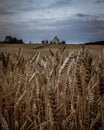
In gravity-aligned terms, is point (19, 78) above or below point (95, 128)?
above

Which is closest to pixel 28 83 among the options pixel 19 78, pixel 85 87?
pixel 19 78

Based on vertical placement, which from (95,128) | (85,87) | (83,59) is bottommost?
(95,128)

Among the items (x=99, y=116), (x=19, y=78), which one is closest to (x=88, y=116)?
(x=99, y=116)

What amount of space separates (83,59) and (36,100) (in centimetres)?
25

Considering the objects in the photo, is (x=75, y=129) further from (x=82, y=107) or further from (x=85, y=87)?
(x=85, y=87)

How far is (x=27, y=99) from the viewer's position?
1.21 meters

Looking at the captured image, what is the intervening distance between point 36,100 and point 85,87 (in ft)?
0.64

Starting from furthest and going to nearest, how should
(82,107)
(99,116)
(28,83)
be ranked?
(28,83) < (82,107) < (99,116)

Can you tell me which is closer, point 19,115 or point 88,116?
point 88,116

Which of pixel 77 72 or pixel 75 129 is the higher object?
pixel 77 72

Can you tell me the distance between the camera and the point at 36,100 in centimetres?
122

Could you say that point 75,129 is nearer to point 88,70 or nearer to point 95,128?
point 95,128

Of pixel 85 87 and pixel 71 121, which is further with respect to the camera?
pixel 85 87

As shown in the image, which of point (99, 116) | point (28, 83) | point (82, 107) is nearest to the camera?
point (99, 116)
